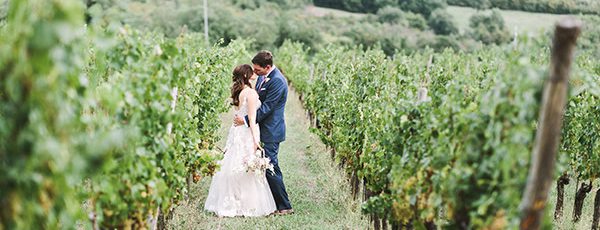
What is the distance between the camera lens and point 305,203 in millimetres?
7328

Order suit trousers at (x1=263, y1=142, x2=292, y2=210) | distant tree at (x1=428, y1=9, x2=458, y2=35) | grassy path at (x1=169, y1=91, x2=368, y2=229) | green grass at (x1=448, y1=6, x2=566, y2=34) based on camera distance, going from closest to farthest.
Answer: grassy path at (x1=169, y1=91, x2=368, y2=229) → suit trousers at (x1=263, y1=142, x2=292, y2=210) → green grass at (x1=448, y1=6, x2=566, y2=34) → distant tree at (x1=428, y1=9, x2=458, y2=35)

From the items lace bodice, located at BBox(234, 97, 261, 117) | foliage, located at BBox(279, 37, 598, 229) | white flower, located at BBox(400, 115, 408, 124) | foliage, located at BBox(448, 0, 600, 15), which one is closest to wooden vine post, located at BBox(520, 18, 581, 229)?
foliage, located at BBox(279, 37, 598, 229)

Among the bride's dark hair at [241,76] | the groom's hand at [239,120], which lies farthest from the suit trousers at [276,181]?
the bride's dark hair at [241,76]

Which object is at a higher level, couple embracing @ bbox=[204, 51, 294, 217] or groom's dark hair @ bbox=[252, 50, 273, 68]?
groom's dark hair @ bbox=[252, 50, 273, 68]

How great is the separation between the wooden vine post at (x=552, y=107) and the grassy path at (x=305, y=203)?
366 cm

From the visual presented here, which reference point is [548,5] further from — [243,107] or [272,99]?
[243,107]

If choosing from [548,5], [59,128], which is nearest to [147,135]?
[59,128]

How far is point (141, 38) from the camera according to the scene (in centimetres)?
423

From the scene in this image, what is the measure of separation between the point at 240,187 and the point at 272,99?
3.44 ft

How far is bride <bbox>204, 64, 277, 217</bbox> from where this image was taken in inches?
263

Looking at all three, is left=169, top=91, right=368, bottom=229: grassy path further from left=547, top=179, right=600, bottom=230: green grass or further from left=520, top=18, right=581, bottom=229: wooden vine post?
left=520, top=18, right=581, bottom=229: wooden vine post

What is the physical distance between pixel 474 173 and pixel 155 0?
41.7 m

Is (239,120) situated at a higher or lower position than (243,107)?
lower

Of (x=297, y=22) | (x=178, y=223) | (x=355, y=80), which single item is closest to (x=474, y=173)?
(x=178, y=223)
